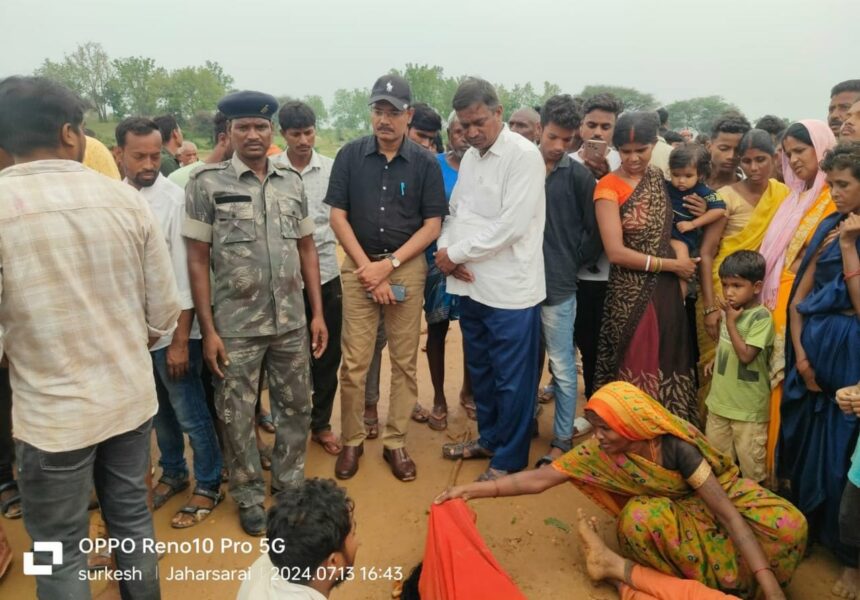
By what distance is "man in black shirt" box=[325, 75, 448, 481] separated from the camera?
3.41 m

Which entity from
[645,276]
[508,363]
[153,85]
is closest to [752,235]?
[645,276]

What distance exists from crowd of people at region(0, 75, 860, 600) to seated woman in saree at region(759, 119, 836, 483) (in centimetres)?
2

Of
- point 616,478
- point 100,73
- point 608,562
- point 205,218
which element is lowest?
point 608,562

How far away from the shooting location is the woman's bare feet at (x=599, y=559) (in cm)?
266

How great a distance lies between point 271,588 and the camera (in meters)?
1.71

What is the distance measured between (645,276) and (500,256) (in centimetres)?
84

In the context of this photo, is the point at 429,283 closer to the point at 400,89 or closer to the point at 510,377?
the point at 510,377

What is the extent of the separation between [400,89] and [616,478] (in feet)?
7.76

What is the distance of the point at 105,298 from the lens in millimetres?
2035

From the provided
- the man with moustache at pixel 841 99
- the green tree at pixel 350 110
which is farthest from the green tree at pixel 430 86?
the man with moustache at pixel 841 99

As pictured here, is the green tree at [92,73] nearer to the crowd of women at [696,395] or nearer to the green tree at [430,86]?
the green tree at [430,86]

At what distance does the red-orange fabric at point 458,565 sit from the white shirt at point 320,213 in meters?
1.91

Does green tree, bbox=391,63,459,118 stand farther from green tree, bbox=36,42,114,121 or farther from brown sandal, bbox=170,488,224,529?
brown sandal, bbox=170,488,224,529

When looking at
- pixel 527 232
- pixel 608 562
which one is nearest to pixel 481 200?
pixel 527 232
